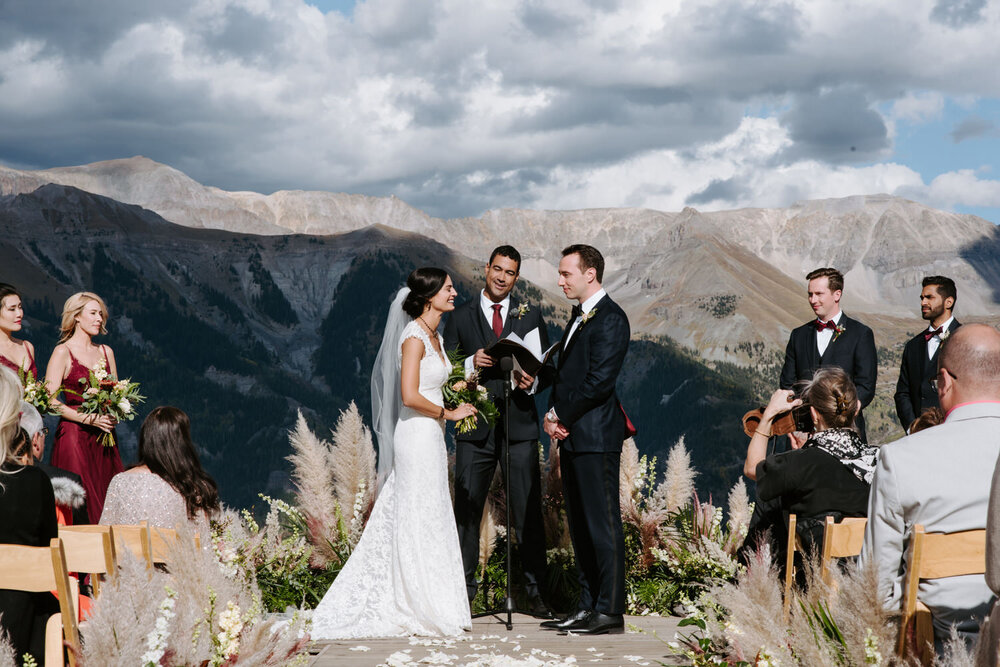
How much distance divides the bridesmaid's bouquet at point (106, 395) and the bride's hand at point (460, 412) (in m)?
2.37

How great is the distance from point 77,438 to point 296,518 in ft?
A: 5.55

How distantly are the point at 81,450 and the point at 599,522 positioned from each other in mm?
3798

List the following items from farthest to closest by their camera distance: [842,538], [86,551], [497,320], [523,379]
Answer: [497,320]
[523,379]
[842,538]
[86,551]

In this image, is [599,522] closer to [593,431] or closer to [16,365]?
[593,431]

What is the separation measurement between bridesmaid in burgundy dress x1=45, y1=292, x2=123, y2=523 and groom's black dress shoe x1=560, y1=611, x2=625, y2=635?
348cm

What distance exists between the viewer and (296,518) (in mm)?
7129

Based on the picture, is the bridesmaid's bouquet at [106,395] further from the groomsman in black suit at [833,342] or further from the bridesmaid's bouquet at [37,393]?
the groomsman in black suit at [833,342]

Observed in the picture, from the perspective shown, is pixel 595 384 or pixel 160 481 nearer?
pixel 160 481

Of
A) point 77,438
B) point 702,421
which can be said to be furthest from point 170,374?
point 77,438

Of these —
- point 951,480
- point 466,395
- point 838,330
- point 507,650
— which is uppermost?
point 838,330

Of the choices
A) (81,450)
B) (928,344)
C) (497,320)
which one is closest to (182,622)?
(497,320)

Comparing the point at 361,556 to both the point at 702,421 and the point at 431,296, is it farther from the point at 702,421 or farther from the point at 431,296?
the point at 702,421

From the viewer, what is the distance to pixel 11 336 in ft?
22.2

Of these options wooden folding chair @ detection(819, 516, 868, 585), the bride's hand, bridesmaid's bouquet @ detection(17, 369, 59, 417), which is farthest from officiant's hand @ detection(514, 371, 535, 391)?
bridesmaid's bouquet @ detection(17, 369, 59, 417)
